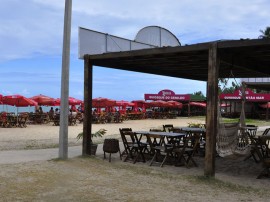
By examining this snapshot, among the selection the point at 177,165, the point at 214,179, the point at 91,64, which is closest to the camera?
the point at 214,179

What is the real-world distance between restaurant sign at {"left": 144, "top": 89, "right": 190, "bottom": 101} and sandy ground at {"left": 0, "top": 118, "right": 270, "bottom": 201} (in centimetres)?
3610

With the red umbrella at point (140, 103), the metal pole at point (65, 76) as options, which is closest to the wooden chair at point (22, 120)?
the metal pole at point (65, 76)

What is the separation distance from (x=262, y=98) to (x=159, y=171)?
34.3 metres

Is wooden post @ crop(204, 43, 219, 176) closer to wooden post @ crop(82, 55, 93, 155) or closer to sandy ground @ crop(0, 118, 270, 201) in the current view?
sandy ground @ crop(0, 118, 270, 201)

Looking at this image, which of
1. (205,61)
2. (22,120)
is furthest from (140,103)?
(205,61)

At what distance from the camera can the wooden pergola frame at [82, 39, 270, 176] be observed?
26.3 ft

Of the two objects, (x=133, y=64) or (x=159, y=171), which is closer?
(x=159, y=171)

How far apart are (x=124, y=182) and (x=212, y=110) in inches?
97.2

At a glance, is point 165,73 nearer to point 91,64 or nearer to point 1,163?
point 91,64

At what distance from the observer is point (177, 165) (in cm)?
956

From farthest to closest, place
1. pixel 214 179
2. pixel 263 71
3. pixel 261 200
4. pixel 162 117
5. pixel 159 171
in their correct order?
1. pixel 162 117
2. pixel 263 71
3. pixel 159 171
4. pixel 214 179
5. pixel 261 200

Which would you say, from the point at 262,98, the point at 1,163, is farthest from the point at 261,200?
the point at 262,98

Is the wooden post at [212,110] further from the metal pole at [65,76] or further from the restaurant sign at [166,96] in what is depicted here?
the restaurant sign at [166,96]

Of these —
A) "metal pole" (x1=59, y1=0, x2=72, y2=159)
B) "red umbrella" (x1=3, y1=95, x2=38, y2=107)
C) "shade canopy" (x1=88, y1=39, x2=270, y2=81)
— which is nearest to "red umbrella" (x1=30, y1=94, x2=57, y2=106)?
"red umbrella" (x1=3, y1=95, x2=38, y2=107)
